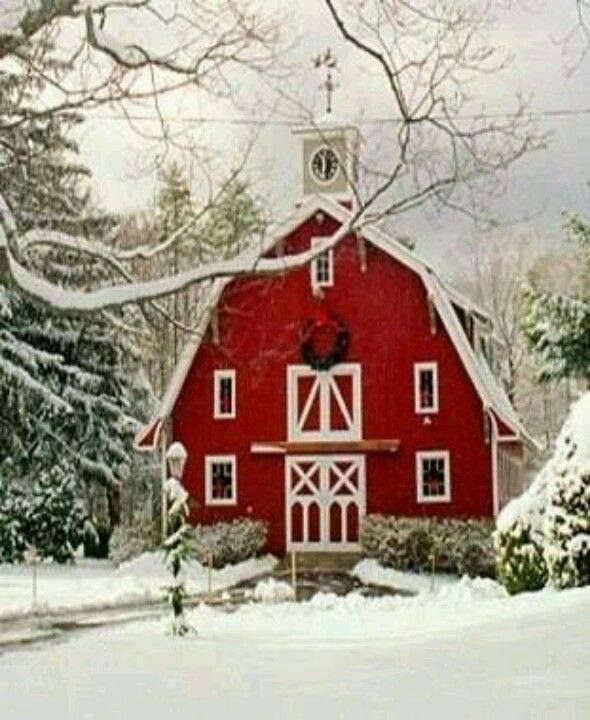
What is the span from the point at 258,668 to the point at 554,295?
19896 millimetres

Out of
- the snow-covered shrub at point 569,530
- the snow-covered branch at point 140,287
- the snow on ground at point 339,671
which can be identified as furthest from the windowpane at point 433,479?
the snow-covered branch at point 140,287

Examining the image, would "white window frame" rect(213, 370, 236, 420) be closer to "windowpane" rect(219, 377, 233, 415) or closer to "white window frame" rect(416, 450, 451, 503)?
"windowpane" rect(219, 377, 233, 415)

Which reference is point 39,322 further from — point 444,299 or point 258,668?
point 258,668

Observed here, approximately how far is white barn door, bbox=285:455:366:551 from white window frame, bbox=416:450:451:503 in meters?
1.39

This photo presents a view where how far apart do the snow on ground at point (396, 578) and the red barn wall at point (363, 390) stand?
10.2ft

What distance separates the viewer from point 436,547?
31906 millimetres

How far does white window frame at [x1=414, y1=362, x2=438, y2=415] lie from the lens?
115 feet

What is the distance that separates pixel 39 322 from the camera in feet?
123

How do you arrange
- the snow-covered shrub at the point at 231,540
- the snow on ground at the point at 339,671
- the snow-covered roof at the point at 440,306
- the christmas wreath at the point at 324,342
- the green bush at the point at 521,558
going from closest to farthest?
the snow on ground at the point at 339,671
the green bush at the point at 521,558
the snow-covered shrub at the point at 231,540
the snow-covered roof at the point at 440,306
the christmas wreath at the point at 324,342

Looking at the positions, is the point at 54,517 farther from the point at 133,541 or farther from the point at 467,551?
the point at 467,551

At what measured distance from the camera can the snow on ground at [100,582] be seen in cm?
2544

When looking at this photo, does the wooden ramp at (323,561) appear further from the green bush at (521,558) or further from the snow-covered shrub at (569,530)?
the snow-covered shrub at (569,530)

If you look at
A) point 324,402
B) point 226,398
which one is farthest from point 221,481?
point 324,402

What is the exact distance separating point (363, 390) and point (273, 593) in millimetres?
11070
